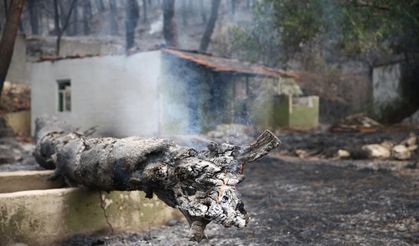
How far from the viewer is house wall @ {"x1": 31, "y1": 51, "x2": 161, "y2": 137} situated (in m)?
13.5

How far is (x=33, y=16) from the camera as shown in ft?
103

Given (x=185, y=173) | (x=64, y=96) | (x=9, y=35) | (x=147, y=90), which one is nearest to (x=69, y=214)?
(x=185, y=173)

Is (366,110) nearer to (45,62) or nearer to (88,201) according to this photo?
(45,62)

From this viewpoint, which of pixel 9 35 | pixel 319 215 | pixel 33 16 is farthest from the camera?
pixel 33 16

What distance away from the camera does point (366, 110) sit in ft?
63.8

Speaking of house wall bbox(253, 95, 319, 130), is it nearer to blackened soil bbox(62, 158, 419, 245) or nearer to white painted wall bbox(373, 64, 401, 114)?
white painted wall bbox(373, 64, 401, 114)

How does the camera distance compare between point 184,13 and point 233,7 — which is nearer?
point 233,7

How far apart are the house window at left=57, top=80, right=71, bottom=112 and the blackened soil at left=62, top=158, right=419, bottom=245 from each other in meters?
9.93

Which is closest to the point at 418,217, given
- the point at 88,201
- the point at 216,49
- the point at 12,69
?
the point at 88,201

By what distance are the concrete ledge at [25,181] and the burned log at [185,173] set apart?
1.22 m

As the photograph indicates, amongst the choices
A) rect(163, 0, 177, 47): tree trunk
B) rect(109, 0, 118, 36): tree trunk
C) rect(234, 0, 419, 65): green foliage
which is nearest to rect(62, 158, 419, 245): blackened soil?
rect(234, 0, 419, 65): green foliage

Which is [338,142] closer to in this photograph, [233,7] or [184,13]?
[233,7]

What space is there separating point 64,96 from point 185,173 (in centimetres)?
1408

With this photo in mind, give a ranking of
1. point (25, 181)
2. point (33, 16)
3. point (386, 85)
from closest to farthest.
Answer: point (25, 181)
point (386, 85)
point (33, 16)
